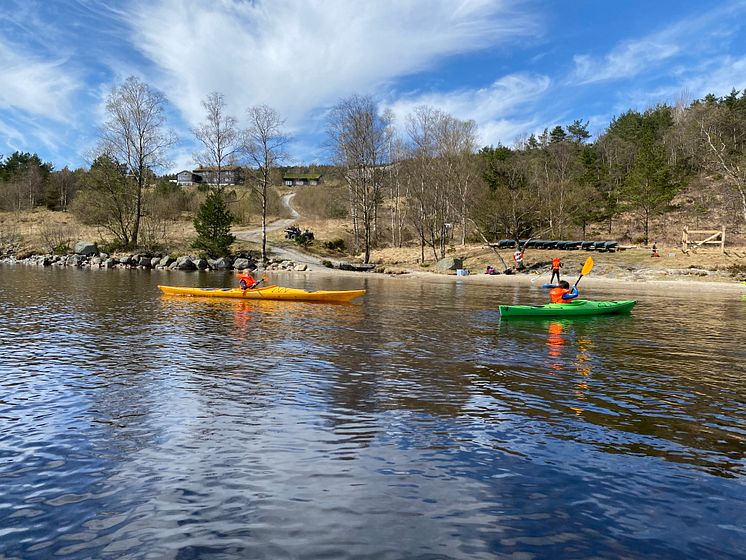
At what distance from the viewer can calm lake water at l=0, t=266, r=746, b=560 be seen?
14.2 feet

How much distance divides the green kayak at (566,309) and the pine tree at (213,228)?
32448mm

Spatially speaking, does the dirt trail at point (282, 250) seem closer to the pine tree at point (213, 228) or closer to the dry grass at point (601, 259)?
the pine tree at point (213, 228)

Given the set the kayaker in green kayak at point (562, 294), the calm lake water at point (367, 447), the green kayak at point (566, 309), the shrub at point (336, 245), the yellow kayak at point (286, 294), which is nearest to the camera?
the calm lake water at point (367, 447)

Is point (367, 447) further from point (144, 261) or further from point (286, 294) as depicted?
point (144, 261)

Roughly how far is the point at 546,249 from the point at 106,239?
4178 centimetres

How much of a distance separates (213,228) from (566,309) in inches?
1338

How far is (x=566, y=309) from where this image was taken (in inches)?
680

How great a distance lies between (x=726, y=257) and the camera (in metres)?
33.4

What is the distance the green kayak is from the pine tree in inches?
1277

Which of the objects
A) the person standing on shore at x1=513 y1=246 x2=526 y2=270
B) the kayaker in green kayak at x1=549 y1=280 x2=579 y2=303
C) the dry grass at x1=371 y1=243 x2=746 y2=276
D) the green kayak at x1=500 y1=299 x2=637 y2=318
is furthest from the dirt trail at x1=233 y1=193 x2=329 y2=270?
the green kayak at x1=500 y1=299 x2=637 y2=318

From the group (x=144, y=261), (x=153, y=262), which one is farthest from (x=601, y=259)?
(x=144, y=261)

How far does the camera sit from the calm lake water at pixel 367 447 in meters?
4.32

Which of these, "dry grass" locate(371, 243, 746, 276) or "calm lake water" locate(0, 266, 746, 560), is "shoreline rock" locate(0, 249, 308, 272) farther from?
"calm lake water" locate(0, 266, 746, 560)

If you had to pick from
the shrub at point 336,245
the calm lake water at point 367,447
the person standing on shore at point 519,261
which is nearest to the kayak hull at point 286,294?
the calm lake water at point 367,447
